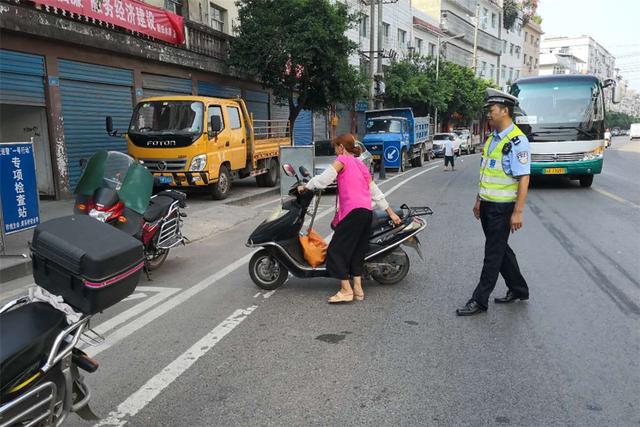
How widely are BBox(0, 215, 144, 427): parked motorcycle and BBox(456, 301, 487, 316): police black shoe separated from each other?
3.00 meters

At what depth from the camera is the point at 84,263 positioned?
2617 mm

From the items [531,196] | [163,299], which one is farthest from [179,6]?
[163,299]

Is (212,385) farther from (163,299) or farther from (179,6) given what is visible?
(179,6)

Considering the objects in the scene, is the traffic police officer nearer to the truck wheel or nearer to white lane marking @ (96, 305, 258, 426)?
white lane marking @ (96, 305, 258, 426)

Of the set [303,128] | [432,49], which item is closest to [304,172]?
[303,128]

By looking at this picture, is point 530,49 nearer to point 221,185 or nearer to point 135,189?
point 221,185

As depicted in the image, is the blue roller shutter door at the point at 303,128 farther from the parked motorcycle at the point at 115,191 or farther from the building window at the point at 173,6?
the parked motorcycle at the point at 115,191

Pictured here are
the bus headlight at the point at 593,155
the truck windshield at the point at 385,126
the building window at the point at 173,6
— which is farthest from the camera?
the truck windshield at the point at 385,126

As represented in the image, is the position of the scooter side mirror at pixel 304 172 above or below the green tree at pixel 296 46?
below

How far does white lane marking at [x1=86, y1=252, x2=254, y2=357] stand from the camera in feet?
14.3

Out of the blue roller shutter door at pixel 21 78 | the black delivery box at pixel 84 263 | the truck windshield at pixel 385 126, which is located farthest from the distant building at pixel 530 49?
the black delivery box at pixel 84 263

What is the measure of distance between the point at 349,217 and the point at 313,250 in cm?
75

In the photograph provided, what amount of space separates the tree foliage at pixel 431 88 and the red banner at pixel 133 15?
19.0 m

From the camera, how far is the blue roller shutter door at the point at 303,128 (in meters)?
26.4
